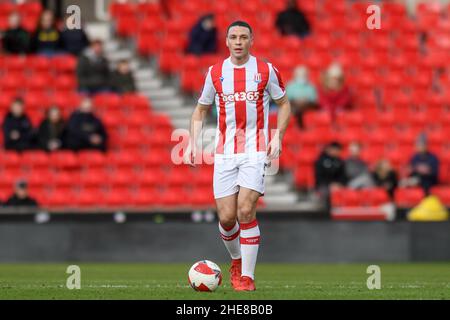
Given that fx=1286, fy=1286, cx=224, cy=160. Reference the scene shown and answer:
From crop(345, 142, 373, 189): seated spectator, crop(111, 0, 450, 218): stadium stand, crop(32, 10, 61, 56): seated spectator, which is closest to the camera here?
crop(345, 142, 373, 189): seated spectator

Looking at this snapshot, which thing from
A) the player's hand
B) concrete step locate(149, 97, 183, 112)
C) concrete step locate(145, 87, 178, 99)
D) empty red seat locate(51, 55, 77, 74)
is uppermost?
empty red seat locate(51, 55, 77, 74)

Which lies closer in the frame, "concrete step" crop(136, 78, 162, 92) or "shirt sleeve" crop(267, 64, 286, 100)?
"shirt sleeve" crop(267, 64, 286, 100)

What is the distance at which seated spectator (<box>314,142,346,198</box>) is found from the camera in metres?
19.8

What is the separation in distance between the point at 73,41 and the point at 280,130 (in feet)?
40.4

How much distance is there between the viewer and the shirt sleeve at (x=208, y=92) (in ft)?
36.0

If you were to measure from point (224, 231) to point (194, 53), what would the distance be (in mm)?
11811

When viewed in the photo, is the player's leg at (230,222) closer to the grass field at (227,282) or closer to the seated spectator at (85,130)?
the grass field at (227,282)

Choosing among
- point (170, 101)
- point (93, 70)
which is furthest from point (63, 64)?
point (170, 101)

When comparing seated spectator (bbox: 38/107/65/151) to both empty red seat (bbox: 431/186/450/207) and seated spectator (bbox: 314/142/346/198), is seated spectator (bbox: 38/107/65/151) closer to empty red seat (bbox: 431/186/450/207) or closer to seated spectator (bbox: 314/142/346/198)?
seated spectator (bbox: 314/142/346/198)

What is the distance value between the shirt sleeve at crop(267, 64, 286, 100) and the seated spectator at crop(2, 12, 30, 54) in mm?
12085

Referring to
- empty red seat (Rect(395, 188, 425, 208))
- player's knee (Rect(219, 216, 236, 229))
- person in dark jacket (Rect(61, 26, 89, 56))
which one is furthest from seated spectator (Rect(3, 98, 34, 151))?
player's knee (Rect(219, 216, 236, 229))

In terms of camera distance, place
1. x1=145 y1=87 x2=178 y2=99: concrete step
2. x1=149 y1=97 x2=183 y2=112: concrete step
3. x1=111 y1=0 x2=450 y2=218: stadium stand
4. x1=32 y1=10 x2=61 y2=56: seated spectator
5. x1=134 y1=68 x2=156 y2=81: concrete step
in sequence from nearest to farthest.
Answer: x1=111 y1=0 x2=450 y2=218: stadium stand, x1=32 y1=10 x2=61 y2=56: seated spectator, x1=149 y1=97 x2=183 y2=112: concrete step, x1=145 y1=87 x2=178 y2=99: concrete step, x1=134 y1=68 x2=156 y2=81: concrete step

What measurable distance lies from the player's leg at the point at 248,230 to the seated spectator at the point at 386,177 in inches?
383

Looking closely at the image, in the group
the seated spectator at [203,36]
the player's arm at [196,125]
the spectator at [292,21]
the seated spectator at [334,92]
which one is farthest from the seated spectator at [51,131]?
the player's arm at [196,125]
